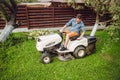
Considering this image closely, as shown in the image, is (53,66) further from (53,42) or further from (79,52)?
(79,52)

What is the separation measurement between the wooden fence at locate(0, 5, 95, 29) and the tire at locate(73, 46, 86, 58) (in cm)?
563

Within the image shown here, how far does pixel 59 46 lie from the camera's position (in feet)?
34.8

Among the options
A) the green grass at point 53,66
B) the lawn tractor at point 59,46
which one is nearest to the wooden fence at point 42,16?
the green grass at point 53,66

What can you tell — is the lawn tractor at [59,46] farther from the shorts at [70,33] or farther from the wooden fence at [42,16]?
the wooden fence at [42,16]

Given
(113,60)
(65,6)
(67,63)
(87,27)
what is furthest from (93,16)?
(67,63)

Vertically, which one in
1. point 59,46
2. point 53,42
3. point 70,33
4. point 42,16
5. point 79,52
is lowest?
point 79,52

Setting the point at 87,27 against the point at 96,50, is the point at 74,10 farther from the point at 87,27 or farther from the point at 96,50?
the point at 96,50

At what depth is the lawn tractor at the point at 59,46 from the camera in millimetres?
10117

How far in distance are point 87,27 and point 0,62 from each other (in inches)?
333

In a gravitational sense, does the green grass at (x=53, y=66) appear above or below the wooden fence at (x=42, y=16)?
below

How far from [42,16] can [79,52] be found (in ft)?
19.2

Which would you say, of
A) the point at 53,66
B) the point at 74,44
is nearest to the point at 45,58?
the point at 53,66

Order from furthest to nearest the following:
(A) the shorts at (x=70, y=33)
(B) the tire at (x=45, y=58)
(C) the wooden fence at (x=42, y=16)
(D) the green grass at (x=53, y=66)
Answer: (C) the wooden fence at (x=42, y=16) → (A) the shorts at (x=70, y=33) → (B) the tire at (x=45, y=58) → (D) the green grass at (x=53, y=66)

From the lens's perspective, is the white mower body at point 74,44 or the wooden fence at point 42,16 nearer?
the white mower body at point 74,44
